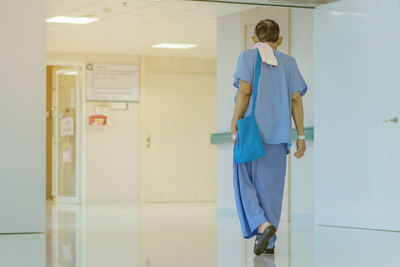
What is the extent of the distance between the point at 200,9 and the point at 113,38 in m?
2.87

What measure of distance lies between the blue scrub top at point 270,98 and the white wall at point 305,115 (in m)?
3.65

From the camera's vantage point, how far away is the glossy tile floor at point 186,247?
434 centimetres

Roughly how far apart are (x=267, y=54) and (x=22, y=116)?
2630 mm

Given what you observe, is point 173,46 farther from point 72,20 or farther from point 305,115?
point 305,115

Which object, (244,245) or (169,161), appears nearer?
(244,245)

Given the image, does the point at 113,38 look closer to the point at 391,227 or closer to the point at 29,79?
the point at 29,79

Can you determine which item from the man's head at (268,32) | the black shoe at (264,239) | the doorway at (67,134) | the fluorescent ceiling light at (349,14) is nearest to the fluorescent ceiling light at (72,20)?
the doorway at (67,134)

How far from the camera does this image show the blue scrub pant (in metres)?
4.74

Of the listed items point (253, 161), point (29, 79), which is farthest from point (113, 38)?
point (253, 161)

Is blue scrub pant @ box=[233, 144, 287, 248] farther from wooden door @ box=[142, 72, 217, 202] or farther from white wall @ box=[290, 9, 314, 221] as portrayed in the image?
wooden door @ box=[142, 72, 217, 202]

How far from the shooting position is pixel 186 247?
529 centimetres

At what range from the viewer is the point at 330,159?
7.23 m

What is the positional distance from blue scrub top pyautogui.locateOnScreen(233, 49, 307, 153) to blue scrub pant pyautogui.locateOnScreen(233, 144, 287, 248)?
3.6 inches

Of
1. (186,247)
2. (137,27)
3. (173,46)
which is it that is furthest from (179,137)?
(186,247)
